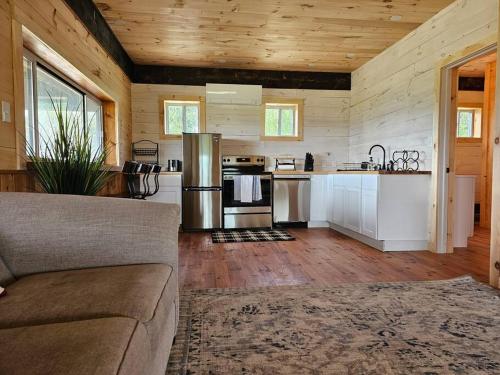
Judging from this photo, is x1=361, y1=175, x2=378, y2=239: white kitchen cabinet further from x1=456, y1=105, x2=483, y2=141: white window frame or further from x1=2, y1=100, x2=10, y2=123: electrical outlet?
x1=456, y1=105, x2=483, y2=141: white window frame

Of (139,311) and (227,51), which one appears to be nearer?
(139,311)

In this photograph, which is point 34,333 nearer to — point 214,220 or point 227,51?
point 214,220

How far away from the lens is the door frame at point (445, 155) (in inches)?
127

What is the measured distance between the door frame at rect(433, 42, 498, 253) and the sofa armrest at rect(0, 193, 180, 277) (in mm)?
2993

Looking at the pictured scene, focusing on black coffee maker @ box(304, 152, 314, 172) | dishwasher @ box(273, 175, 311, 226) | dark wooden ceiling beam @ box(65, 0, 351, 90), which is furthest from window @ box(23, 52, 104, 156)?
black coffee maker @ box(304, 152, 314, 172)

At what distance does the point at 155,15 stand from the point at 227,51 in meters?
1.25

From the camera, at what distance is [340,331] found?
162 cm

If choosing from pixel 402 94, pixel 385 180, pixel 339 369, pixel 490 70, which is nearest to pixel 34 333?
pixel 339 369

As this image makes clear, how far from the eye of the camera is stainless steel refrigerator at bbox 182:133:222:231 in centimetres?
454

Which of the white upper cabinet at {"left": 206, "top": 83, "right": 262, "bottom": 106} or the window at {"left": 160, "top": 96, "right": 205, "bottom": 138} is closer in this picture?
the white upper cabinet at {"left": 206, "top": 83, "right": 262, "bottom": 106}

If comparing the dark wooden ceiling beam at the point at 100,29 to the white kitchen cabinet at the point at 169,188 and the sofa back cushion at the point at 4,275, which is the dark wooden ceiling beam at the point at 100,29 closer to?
the white kitchen cabinet at the point at 169,188

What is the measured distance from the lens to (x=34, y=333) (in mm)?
735

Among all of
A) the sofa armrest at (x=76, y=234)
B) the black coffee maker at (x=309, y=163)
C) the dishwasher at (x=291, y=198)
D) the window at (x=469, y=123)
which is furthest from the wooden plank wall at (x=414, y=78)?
the sofa armrest at (x=76, y=234)

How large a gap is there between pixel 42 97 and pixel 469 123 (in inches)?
263
